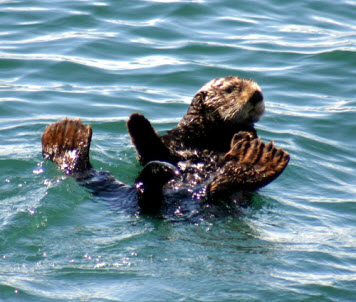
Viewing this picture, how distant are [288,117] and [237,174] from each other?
326 centimetres

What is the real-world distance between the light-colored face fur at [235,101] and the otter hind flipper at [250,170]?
92 centimetres

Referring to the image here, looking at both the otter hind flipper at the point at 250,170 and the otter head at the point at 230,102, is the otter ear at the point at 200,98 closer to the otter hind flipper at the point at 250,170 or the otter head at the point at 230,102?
the otter head at the point at 230,102

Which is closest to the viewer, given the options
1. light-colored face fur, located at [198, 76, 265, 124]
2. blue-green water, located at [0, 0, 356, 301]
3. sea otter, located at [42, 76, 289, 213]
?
blue-green water, located at [0, 0, 356, 301]

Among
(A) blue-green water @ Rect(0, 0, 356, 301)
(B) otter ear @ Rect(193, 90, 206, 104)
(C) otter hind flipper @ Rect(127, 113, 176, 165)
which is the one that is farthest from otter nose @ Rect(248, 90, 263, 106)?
(C) otter hind flipper @ Rect(127, 113, 176, 165)

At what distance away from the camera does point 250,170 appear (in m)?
5.21

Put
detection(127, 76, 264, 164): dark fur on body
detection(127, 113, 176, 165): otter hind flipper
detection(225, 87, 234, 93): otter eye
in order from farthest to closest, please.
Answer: detection(225, 87, 234, 93): otter eye
detection(127, 76, 264, 164): dark fur on body
detection(127, 113, 176, 165): otter hind flipper

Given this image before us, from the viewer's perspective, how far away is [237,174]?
17.1 ft

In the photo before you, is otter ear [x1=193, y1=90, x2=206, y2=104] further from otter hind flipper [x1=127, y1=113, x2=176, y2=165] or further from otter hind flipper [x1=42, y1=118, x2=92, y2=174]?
otter hind flipper [x1=42, y1=118, x2=92, y2=174]

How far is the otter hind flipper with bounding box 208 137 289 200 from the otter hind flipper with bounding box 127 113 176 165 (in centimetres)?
64

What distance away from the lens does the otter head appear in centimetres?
615

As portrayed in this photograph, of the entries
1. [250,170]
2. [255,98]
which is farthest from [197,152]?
[250,170]

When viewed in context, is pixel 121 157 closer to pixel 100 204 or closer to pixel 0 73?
pixel 100 204

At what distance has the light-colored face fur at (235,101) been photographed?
20.2ft

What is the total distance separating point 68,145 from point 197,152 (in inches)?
42.4
